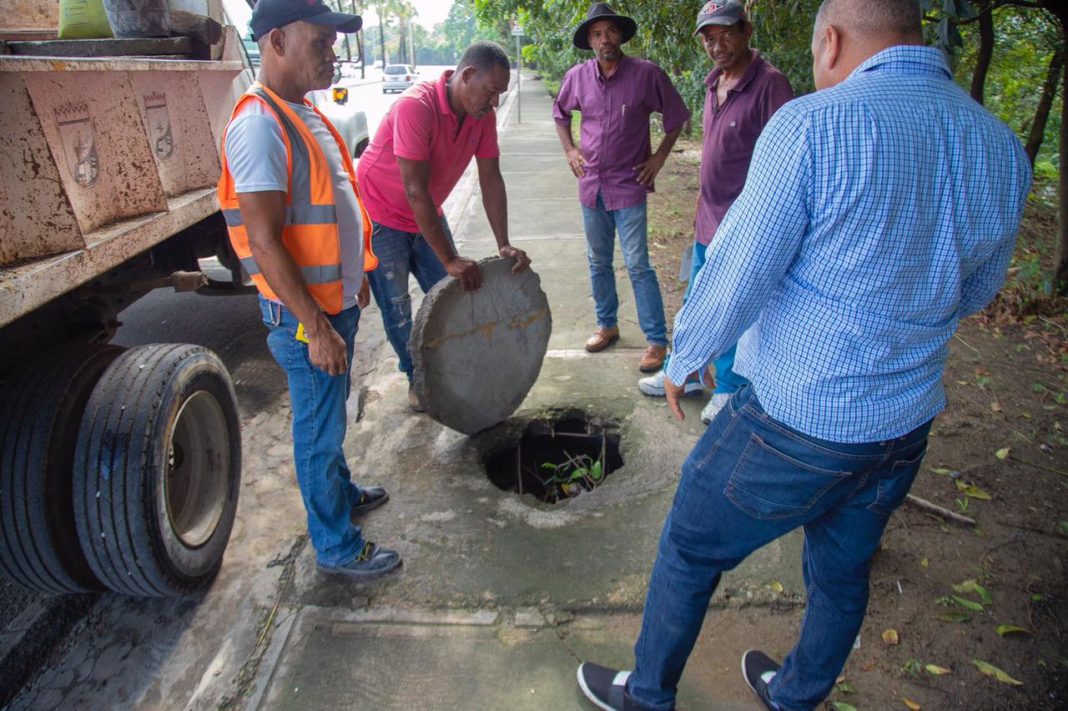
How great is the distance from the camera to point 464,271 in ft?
10.5

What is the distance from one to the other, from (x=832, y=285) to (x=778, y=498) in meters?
0.54

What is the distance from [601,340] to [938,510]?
2.21 metres

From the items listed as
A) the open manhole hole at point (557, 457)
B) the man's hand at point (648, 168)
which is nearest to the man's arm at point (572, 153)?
the man's hand at point (648, 168)

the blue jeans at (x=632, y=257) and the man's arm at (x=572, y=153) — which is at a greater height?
the man's arm at (x=572, y=153)

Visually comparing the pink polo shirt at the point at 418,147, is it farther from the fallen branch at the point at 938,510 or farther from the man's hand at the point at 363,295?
the fallen branch at the point at 938,510

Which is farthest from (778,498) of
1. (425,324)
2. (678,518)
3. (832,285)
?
(425,324)

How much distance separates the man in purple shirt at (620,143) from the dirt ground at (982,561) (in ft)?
5.72

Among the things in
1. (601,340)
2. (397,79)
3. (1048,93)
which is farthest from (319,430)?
(397,79)

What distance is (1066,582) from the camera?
2707 millimetres

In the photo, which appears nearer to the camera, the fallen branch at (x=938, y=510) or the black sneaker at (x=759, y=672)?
the black sneaker at (x=759, y=672)

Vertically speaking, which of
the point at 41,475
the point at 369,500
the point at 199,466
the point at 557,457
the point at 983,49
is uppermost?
the point at 983,49

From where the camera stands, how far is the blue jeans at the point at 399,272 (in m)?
3.58

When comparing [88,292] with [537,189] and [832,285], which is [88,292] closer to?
[832,285]

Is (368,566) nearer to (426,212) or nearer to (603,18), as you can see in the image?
(426,212)
